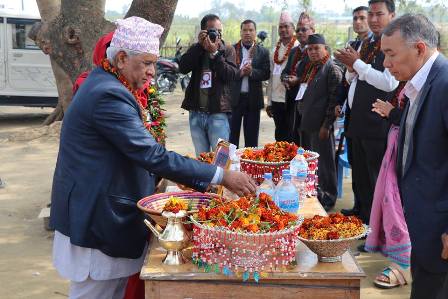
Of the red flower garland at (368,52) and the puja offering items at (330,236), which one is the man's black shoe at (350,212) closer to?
the red flower garland at (368,52)

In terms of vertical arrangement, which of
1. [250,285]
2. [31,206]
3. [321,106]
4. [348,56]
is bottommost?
[31,206]

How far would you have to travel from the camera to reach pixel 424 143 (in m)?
2.72

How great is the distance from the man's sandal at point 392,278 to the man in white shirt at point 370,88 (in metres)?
0.71

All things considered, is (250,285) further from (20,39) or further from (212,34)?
(20,39)

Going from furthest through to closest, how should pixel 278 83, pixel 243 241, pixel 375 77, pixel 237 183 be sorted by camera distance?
pixel 278 83 < pixel 375 77 < pixel 237 183 < pixel 243 241

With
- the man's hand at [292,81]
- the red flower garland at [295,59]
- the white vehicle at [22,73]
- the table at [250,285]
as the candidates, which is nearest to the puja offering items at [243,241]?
the table at [250,285]

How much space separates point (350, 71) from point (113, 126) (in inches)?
128

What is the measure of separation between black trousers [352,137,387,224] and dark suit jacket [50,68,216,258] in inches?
112

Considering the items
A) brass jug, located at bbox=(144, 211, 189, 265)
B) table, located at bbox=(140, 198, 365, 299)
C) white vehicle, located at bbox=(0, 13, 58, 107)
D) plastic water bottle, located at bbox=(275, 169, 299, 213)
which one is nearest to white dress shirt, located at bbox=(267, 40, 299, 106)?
plastic water bottle, located at bbox=(275, 169, 299, 213)

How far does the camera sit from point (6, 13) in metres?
12.7

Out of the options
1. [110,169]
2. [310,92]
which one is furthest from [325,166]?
[110,169]

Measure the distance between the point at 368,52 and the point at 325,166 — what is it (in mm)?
1400

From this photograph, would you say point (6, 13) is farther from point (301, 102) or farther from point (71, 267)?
point (71, 267)

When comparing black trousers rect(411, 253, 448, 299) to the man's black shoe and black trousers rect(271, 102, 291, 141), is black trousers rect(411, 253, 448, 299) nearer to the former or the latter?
the man's black shoe
